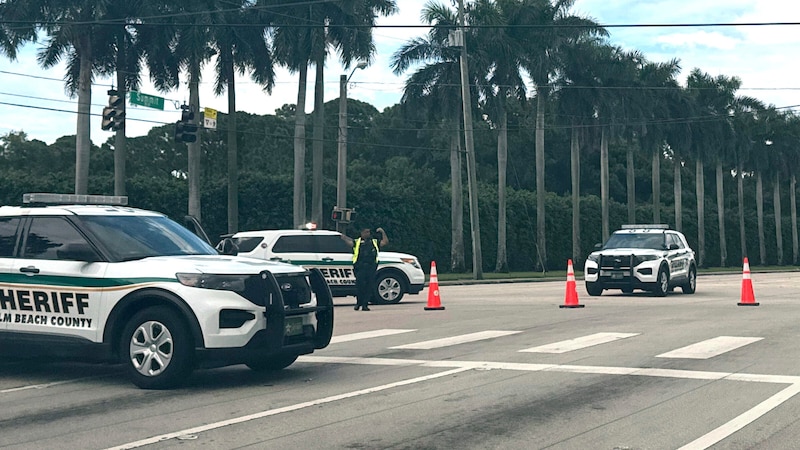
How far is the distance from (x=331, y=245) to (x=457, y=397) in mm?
14858

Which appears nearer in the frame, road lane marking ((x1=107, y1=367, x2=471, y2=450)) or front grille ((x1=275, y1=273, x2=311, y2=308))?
Answer: road lane marking ((x1=107, y1=367, x2=471, y2=450))

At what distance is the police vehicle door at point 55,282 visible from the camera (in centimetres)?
1002

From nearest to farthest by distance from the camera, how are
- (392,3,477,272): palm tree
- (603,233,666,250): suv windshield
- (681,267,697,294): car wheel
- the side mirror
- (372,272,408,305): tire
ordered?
the side mirror
(372,272,408,305): tire
(603,233,666,250): suv windshield
(681,267,697,294): car wheel
(392,3,477,272): palm tree

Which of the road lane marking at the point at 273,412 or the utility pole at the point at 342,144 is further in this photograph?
the utility pole at the point at 342,144

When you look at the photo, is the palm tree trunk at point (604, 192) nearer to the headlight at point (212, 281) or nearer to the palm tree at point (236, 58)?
the palm tree at point (236, 58)

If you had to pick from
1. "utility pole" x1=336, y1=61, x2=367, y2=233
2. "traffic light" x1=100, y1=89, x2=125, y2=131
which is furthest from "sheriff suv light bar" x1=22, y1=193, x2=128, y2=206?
"utility pole" x1=336, y1=61, x2=367, y2=233

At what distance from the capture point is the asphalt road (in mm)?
→ 7469

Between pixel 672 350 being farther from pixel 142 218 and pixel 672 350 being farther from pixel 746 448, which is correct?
pixel 142 218

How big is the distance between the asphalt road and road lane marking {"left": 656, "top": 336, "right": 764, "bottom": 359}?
0.09 feet

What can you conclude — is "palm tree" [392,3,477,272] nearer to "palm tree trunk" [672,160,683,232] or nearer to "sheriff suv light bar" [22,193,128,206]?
"palm tree trunk" [672,160,683,232]

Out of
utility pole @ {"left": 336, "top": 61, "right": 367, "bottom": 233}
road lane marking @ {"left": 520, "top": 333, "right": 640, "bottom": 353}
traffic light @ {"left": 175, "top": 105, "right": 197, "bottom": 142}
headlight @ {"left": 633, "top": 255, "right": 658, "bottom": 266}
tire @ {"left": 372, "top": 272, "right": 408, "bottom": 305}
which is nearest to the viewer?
road lane marking @ {"left": 520, "top": 333, "right": 640, "bottom": 353}

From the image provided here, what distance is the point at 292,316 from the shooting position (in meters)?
10.1

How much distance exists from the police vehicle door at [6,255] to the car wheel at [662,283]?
717 inches

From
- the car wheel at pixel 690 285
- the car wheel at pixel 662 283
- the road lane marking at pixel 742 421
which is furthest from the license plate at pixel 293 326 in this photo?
the car wheel at pixel 690 285
